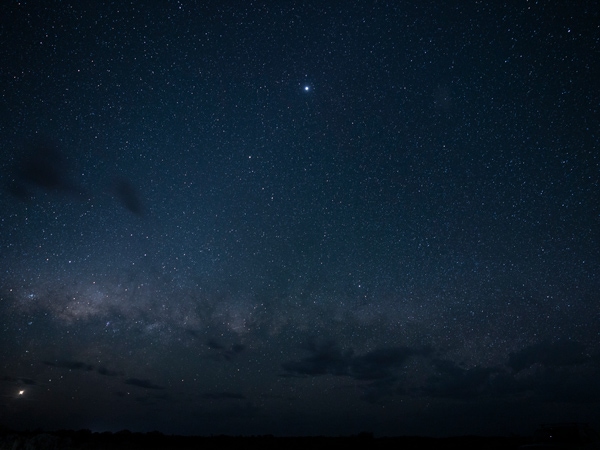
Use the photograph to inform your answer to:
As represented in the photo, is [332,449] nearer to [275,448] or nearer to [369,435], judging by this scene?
[275,448]

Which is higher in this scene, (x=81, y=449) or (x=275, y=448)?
(x=81, y=449)

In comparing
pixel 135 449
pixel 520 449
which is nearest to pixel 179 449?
pixel 135 449

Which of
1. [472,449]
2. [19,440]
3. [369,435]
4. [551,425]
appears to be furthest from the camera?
[369,435]

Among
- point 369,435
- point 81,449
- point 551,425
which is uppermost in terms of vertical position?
point 551,425

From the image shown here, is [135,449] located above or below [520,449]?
below

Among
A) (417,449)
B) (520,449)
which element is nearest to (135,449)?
(417,449)

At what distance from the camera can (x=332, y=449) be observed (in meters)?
28.4

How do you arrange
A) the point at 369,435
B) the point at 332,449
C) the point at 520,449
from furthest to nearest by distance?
the point at 369,435, the point at 332,449, the point at 520,449

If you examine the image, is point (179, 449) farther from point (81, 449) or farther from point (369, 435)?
point (369, 435)

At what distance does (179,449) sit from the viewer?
28.4 m

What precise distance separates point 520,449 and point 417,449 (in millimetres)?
18399

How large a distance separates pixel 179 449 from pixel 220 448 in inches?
134

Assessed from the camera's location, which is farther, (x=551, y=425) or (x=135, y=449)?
(x=135, y=449)

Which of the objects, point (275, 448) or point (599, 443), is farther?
point (275, 448)
